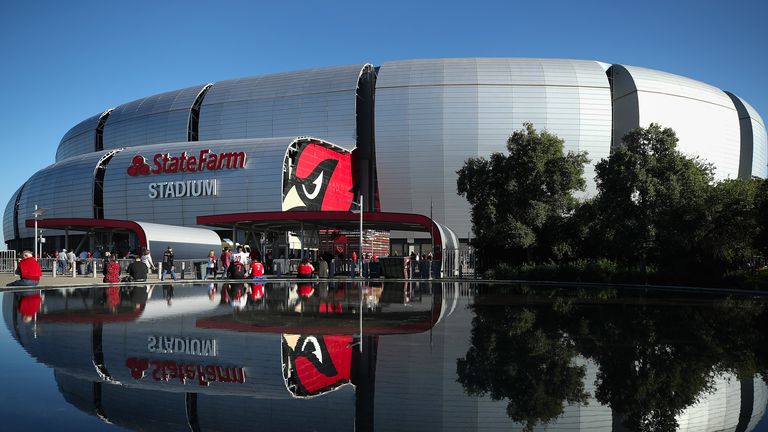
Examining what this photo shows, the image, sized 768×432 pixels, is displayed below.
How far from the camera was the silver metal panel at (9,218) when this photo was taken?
79.4 m

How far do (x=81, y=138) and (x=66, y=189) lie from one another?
21.3 m

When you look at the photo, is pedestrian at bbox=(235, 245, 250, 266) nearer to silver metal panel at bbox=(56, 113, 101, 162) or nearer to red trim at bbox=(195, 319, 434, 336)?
red trim at bbox=(195, 319, 434, 336)

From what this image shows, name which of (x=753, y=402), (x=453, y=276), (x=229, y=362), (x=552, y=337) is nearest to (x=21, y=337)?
(x=229, y=362)

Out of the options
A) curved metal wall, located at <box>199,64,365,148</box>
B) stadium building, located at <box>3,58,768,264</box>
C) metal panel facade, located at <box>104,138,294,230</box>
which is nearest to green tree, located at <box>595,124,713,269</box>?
stadium building, located at <box>3,58,768,264</box>

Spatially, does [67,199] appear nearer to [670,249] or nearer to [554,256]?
[554,256]

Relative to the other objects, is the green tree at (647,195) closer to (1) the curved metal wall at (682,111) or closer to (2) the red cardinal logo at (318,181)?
(2) the red cardinal logo at (318,181)

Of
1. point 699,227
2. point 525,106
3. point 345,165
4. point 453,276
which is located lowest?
point 453,276

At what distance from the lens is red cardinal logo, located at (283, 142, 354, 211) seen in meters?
56.8

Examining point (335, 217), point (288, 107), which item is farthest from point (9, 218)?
point (335, 217)

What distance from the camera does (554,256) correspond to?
38.2 metres

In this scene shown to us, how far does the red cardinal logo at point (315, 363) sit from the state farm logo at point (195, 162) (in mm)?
47731

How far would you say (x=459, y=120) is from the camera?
218 feet

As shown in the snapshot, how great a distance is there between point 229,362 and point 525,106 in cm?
6248

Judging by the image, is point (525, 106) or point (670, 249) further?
point (525, 106)
